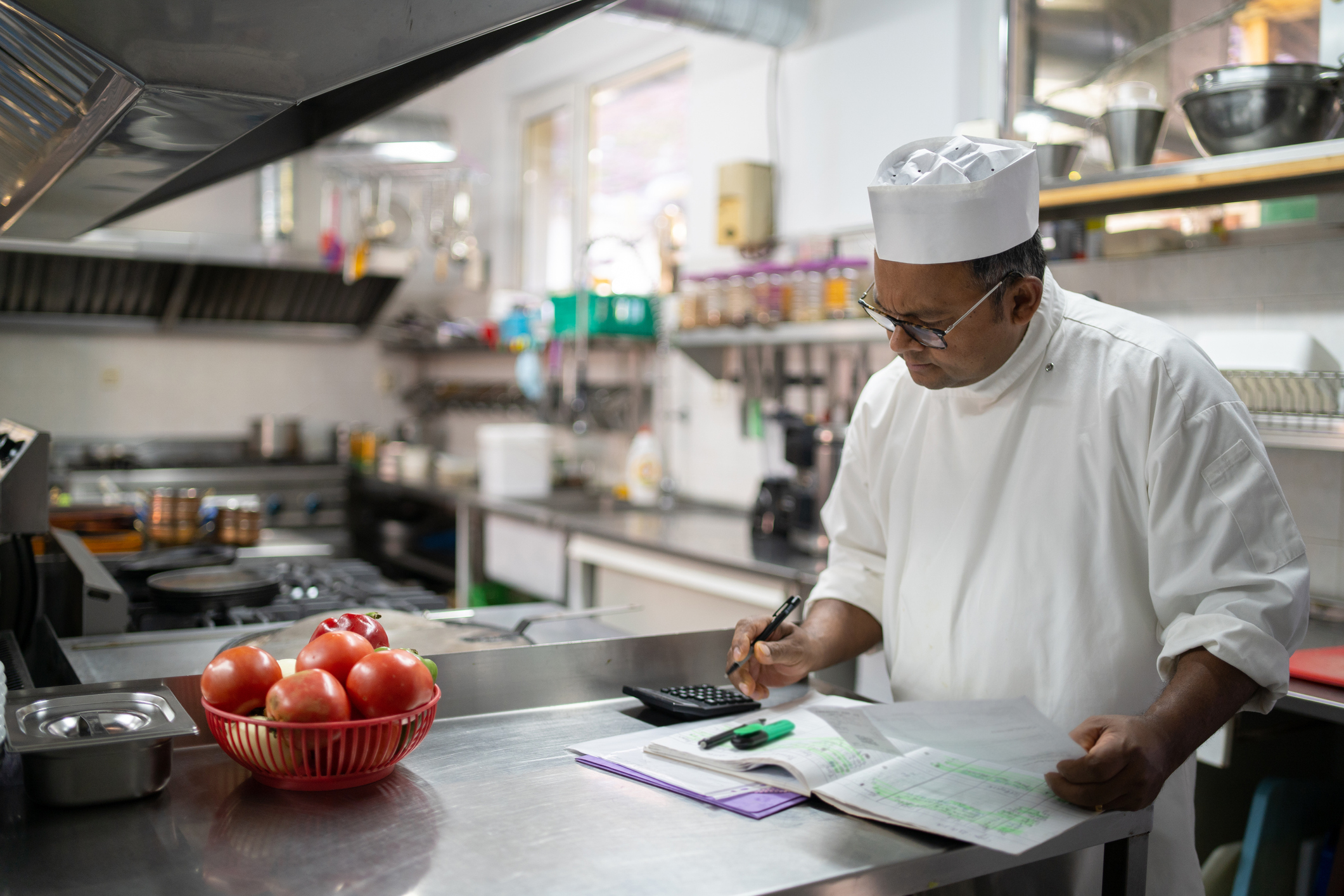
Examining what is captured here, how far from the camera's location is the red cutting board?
1.88 meters

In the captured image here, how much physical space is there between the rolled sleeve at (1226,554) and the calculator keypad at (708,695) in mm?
566

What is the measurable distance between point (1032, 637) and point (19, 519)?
1729 millimetres

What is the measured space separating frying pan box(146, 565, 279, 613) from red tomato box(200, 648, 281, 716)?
127cm

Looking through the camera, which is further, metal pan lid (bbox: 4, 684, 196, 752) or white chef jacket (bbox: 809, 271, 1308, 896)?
white chef jacket (bbox: 809, 271, 1308, 896)

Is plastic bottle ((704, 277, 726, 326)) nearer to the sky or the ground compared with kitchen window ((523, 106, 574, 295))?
nearer to the ground

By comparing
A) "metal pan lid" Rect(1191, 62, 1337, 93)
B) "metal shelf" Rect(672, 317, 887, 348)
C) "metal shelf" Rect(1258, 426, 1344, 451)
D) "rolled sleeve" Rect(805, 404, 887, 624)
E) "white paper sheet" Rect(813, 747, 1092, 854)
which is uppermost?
"metal pan lid" Rect(1191, 62, 1337, 93)

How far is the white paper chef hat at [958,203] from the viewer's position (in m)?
1.40

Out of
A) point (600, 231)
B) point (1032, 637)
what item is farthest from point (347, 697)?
point (600, 231)

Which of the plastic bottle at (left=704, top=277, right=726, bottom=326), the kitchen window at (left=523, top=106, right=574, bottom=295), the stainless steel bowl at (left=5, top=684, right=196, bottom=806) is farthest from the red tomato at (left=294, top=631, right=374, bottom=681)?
the kitchen window at (left=523, top=106, right=574, bottom=295)

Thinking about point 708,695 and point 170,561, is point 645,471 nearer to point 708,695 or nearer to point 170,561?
point 170,561

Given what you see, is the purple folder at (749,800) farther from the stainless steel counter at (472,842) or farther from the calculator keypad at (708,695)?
the calculator keypad at (708,695)

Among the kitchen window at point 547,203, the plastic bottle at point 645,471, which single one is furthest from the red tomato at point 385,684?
the kitchen window at point 547,203

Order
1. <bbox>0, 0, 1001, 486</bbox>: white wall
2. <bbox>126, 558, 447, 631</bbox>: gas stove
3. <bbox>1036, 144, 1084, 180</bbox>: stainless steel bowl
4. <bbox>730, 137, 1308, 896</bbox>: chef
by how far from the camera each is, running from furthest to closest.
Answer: <bbox>0, 0, 1001, 486</bbox>: white wall → <bbox>1036, 144, 1084, 180</bbox>: stainless steel bowl → <bbox>126, 558, 447, 631</bbox>: gas stove → <bbox>730, 137, 1308, 896</bbox>: chef

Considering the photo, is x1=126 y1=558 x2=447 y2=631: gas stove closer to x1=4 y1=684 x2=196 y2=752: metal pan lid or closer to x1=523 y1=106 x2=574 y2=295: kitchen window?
x1=4 y1=684 x2=196 y2=752: metal pan lid
